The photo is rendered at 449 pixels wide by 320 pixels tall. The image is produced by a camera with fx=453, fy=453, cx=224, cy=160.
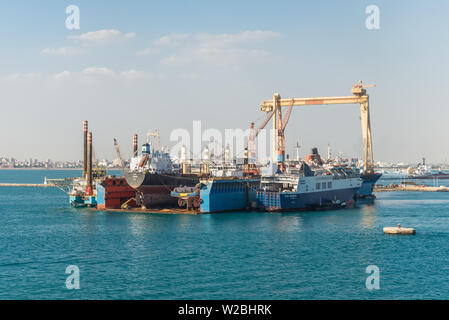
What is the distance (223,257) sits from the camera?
3506 centimetres

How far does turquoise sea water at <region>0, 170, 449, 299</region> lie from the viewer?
26.6m

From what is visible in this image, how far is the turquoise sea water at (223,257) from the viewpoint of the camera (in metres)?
26.6

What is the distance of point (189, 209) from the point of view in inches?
2707

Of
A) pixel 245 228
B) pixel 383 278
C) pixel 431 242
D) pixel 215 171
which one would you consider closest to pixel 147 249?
pixel 245 228

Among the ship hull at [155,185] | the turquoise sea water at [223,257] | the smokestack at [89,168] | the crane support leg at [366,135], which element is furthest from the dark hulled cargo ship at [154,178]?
the crane support leg at [366,135]

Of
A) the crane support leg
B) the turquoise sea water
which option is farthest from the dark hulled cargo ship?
the crane support leg

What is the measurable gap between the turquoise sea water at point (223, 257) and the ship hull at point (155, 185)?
12.8 m

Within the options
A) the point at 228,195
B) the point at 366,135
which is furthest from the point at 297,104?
the point at 228,195

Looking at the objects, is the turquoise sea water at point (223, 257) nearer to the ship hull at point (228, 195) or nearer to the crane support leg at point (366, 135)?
the ship hull at point (228, 195)

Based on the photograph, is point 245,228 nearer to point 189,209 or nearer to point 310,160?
point 189,209

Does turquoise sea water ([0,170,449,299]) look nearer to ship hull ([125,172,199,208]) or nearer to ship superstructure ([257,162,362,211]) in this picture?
ship superstructure ([257,162,362,211])

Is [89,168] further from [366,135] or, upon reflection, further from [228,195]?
[366,135]

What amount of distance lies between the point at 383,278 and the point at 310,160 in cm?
5483
